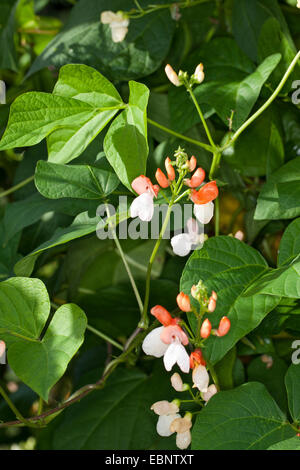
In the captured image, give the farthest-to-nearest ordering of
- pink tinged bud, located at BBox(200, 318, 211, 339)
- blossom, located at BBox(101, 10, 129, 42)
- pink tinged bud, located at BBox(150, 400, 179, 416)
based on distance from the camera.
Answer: blossom, located at BBox(101, 10, 129, 42) < pink tinged bud, located at BBox(150, 400, 179, 416) < pink tinged bud, located at BBox(200, 318, 211, 339)

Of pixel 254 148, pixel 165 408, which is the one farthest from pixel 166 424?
pixel 254 148

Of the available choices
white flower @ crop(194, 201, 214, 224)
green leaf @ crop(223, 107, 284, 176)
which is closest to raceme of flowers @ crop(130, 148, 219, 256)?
white flower @ crop(194, 201, 214, 224)

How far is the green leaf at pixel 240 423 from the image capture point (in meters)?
0.60

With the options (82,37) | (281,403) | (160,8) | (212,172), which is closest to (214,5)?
(160,8)

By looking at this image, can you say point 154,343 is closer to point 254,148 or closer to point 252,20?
point 254,148

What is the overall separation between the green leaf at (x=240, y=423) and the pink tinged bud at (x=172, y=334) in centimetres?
11

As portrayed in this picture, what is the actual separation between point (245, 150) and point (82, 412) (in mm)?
438

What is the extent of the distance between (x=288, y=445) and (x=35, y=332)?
10.9 inches

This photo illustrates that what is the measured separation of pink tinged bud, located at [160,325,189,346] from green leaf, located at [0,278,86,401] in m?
0.09

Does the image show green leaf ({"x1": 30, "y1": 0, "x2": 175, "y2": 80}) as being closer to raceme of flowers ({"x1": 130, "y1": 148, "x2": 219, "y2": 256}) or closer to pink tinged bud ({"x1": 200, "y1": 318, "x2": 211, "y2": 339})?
raceme of flowers ({"x1": 130, "y1": 148, "x2": 219, "y2": 256})

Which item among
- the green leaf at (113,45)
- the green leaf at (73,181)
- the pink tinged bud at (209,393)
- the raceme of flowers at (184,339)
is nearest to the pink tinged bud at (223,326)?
the raceme of flowers at (184,339)

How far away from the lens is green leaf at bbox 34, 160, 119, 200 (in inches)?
26.1

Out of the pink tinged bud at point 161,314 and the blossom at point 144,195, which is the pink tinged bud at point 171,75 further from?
the pink tinged bud at point 161,314

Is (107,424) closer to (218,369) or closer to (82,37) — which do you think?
(218,369)
